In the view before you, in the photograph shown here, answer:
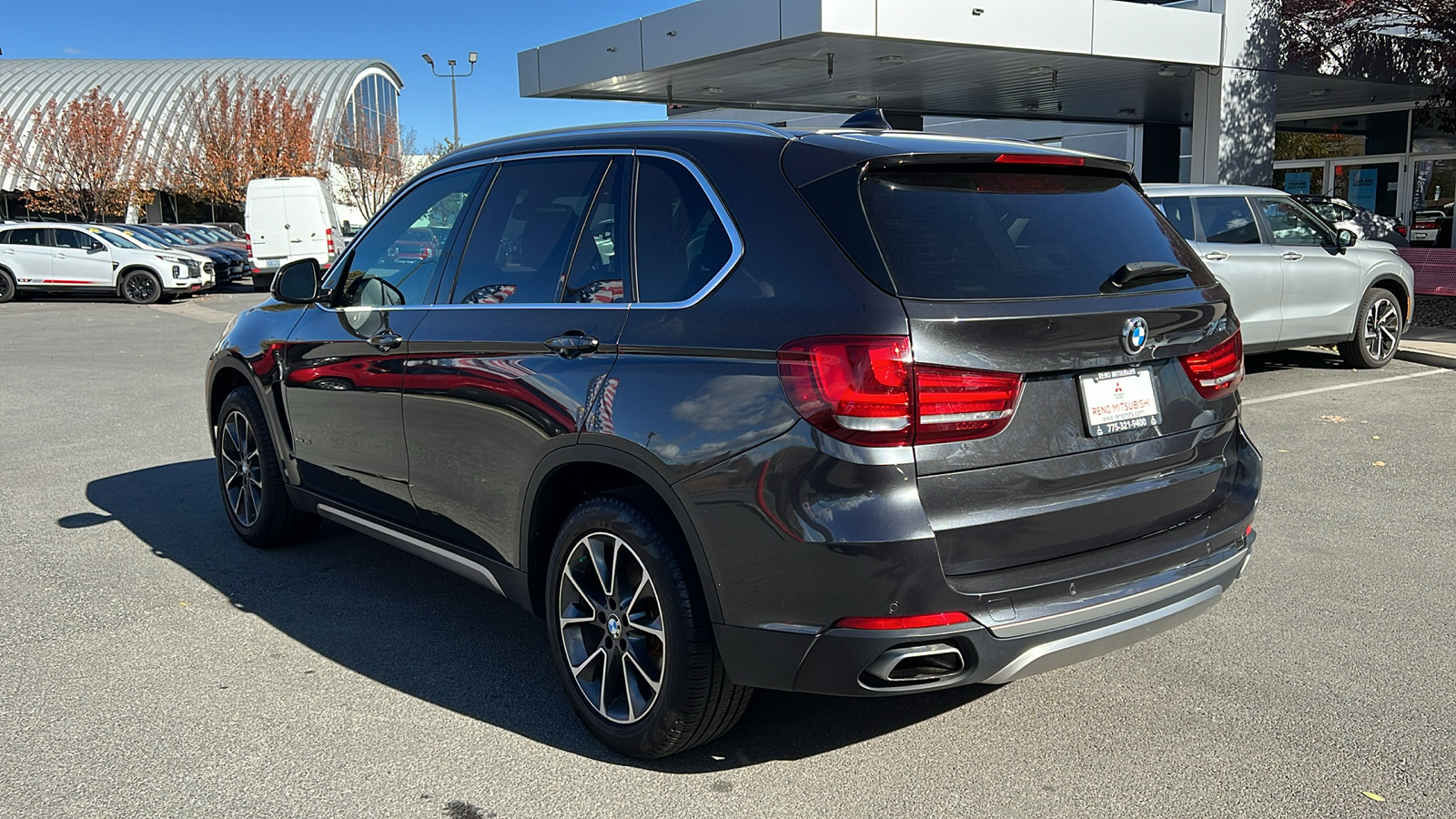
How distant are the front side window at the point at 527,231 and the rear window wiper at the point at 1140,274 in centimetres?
156

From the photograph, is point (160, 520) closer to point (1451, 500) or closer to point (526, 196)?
point (526, 196)

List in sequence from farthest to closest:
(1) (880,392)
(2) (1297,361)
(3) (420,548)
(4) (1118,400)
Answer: (2) (1297,361) → (3) (420,548) → (4) (1118,400) → (1) (880,392)

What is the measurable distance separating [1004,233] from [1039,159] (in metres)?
0.32

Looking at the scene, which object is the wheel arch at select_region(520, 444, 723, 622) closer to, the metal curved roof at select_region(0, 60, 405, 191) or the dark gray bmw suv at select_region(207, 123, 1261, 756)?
the dark gray bmw suv at select_region(207, 123, 1261, 756)

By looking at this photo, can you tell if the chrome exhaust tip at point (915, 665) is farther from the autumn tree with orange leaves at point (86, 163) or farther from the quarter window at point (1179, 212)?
the autumn tree with orange leaves at point (86, 163)

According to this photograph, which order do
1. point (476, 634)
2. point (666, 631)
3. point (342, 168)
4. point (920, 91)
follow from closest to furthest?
1. point (666, 631)
2. point (476, 634)
3. point (920, 91)
4. point (342, 168)

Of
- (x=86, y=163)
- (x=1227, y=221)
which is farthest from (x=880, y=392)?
(x=86, y=163)

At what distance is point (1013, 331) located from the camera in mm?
2869

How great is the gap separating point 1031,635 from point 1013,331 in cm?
75

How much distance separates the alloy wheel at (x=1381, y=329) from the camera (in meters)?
10.7

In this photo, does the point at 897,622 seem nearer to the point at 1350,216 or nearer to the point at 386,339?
the point at 386,339

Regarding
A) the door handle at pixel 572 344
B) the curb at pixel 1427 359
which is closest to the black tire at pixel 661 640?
the door handle at pixel 572 344

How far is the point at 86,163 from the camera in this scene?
44.9m

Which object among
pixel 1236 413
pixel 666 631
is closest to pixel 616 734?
pixel 666 631
